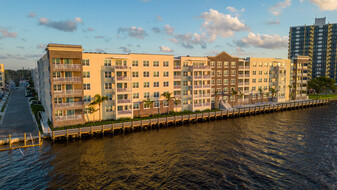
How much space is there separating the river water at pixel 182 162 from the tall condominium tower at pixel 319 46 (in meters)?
149

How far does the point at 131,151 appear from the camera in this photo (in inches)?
1417

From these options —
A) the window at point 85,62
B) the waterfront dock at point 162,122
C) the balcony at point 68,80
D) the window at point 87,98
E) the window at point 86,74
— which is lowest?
the waterfront dock at point 162,122

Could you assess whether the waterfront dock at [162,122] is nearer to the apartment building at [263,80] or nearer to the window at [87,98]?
the apartment building at [263,80]

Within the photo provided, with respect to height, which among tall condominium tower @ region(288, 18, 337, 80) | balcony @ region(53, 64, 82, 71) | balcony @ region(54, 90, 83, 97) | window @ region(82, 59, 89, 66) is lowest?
balcony @ region(54, 90, 83, 97)

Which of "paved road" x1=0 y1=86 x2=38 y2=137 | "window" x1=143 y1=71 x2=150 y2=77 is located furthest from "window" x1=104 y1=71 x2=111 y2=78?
"paved road" x1=0 y1=86 x2=38 y2=137

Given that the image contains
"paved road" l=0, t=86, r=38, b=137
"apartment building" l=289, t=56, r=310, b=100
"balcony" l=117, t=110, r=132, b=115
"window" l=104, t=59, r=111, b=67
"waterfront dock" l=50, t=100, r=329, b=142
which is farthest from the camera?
"apartment building" l=289, t=56, r=310, b=100

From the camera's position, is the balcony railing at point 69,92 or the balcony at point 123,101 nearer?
the balcony railing at point 69,92

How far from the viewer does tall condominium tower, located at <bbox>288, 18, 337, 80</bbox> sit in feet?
533

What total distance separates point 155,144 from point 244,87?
50.5 m

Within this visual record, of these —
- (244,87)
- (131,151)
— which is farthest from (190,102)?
(131,151)

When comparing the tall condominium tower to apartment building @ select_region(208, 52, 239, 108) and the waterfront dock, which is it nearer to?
the waterfront dock

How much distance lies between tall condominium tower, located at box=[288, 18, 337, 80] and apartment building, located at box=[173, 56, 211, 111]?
143 meters

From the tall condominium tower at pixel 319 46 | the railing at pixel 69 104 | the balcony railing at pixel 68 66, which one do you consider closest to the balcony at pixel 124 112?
the railing at pixel 69 104

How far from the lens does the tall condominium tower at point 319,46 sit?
162500 millimetres
